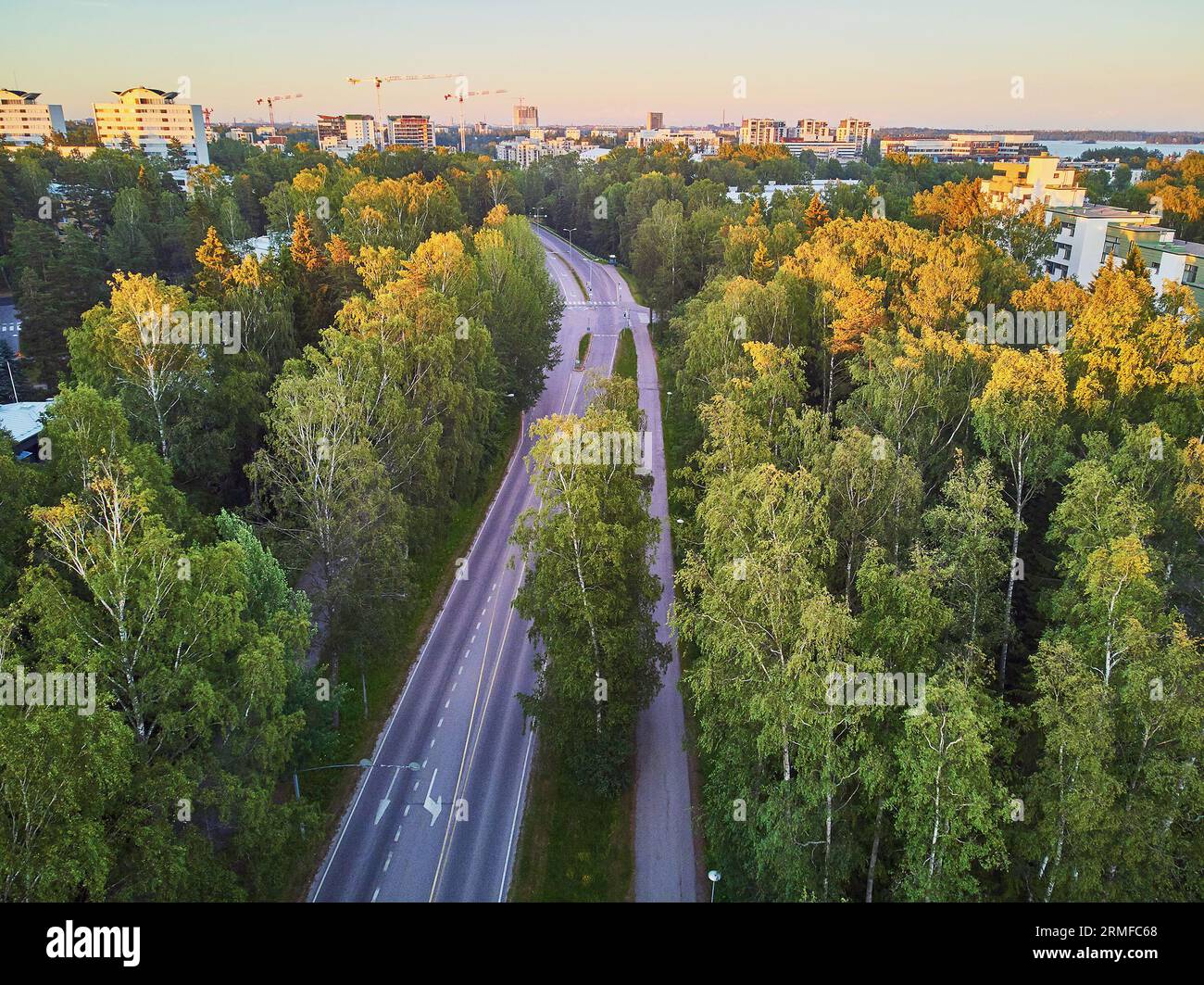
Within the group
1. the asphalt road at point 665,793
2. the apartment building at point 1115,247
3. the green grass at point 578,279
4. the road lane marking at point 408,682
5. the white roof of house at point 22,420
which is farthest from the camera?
the green grass at point 578,279

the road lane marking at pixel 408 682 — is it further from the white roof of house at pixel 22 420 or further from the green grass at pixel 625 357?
the white roof of house at pixel 22 420

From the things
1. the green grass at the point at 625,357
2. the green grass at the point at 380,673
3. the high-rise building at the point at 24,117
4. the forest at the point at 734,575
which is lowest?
the green grass at the point at 380,673

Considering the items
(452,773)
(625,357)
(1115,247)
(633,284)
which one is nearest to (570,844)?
(452,773)

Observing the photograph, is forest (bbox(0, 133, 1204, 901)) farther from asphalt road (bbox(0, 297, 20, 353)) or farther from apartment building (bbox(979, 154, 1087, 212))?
apartment building (bbox(979, 154, 1087, 212))

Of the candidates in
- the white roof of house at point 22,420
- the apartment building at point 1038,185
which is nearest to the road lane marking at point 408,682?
the white roof of house at point 22,420

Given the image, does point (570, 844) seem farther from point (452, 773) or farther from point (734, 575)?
point (734, 575)
